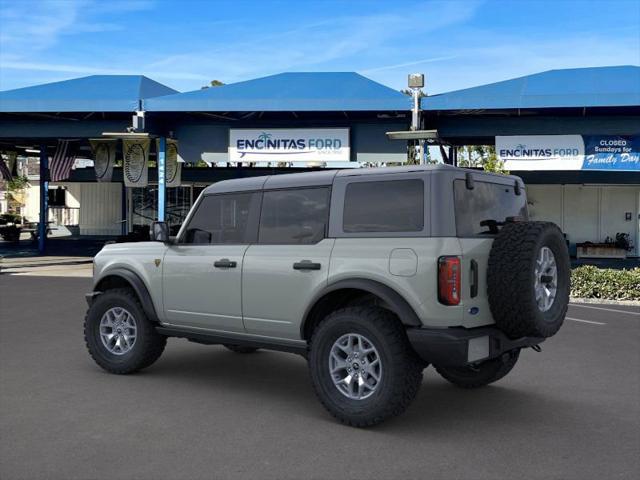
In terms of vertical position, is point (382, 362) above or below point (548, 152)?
below

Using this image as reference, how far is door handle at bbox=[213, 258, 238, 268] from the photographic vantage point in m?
6.03

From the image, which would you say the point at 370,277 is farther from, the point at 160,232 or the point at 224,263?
the point at 160,232

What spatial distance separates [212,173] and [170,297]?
1108 inches

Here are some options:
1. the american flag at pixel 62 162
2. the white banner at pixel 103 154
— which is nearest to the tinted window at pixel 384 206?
the white banner at pixel 103 154

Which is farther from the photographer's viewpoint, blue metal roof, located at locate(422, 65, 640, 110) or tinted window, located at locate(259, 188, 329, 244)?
blue metal roof, located at locate(422, 65, 640, 110)

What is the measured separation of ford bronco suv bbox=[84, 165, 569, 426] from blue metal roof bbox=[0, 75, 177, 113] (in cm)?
1621

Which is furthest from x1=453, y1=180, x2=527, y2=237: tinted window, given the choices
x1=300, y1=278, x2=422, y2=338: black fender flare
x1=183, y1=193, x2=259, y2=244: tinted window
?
x1=183, y1=193, x2=259, y2=244: tinted window

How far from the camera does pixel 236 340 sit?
20.0 feet

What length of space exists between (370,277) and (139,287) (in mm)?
2824

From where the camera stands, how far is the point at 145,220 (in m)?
36.9

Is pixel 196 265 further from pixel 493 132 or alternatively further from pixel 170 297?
pixel 493 132

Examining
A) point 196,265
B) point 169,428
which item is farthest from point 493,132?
point 169,428

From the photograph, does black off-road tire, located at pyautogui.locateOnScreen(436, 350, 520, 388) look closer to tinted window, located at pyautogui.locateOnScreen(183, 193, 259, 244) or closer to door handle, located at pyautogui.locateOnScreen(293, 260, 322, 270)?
door handle, located at pyautogui.locateOnScreen(293, 260, 322, 270)

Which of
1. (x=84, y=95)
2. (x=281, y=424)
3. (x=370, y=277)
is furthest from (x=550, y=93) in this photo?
(x=281, y=424)
